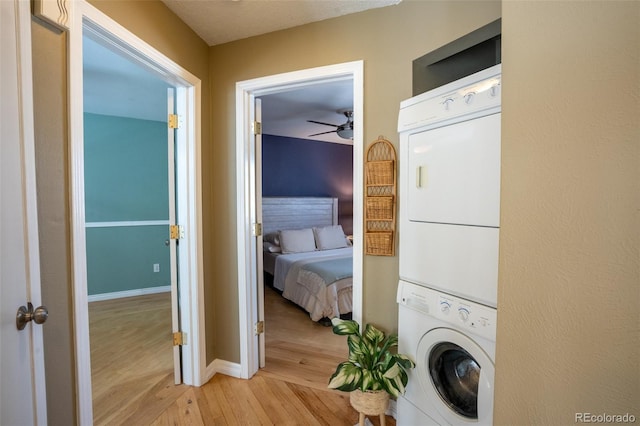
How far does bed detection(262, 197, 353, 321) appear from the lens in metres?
3.12

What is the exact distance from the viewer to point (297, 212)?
17.2ft

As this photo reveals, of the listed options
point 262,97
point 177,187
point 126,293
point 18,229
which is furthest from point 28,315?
point 126,293

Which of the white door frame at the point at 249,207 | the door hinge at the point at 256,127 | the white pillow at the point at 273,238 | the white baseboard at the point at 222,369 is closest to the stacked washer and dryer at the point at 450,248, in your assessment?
the white door frame at the point at 249,207

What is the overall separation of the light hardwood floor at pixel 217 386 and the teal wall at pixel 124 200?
98 cm

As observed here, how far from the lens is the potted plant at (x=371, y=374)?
1403mm

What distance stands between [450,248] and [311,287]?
87.5 inches

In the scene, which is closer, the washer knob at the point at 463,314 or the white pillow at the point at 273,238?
the washer knob at the point at 463,314

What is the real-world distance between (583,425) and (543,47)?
734 millimetres

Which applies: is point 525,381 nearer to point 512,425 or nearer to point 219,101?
point 512,425

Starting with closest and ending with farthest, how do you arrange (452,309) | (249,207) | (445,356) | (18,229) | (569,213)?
(569,213), (18,229), (452,309), (445,356), (249,207)

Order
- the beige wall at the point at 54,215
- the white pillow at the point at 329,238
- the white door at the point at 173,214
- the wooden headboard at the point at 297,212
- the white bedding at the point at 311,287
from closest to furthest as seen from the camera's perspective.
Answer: the beige wall at the point at 54,215
the white door at the point at 173,214
the white bedding at the point at 311,287
the white pillow at the point at 329,238
the wooden headboard at the point at 297,212

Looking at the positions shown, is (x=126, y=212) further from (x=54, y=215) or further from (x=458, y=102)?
(x=458, y=102)

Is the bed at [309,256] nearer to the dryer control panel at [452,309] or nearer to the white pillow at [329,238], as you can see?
the white pillow at [329,238]

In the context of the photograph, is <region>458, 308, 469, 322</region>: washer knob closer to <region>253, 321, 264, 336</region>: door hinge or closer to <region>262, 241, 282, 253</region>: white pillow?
<region>253, 321, 264, 336</region>: door hinge
